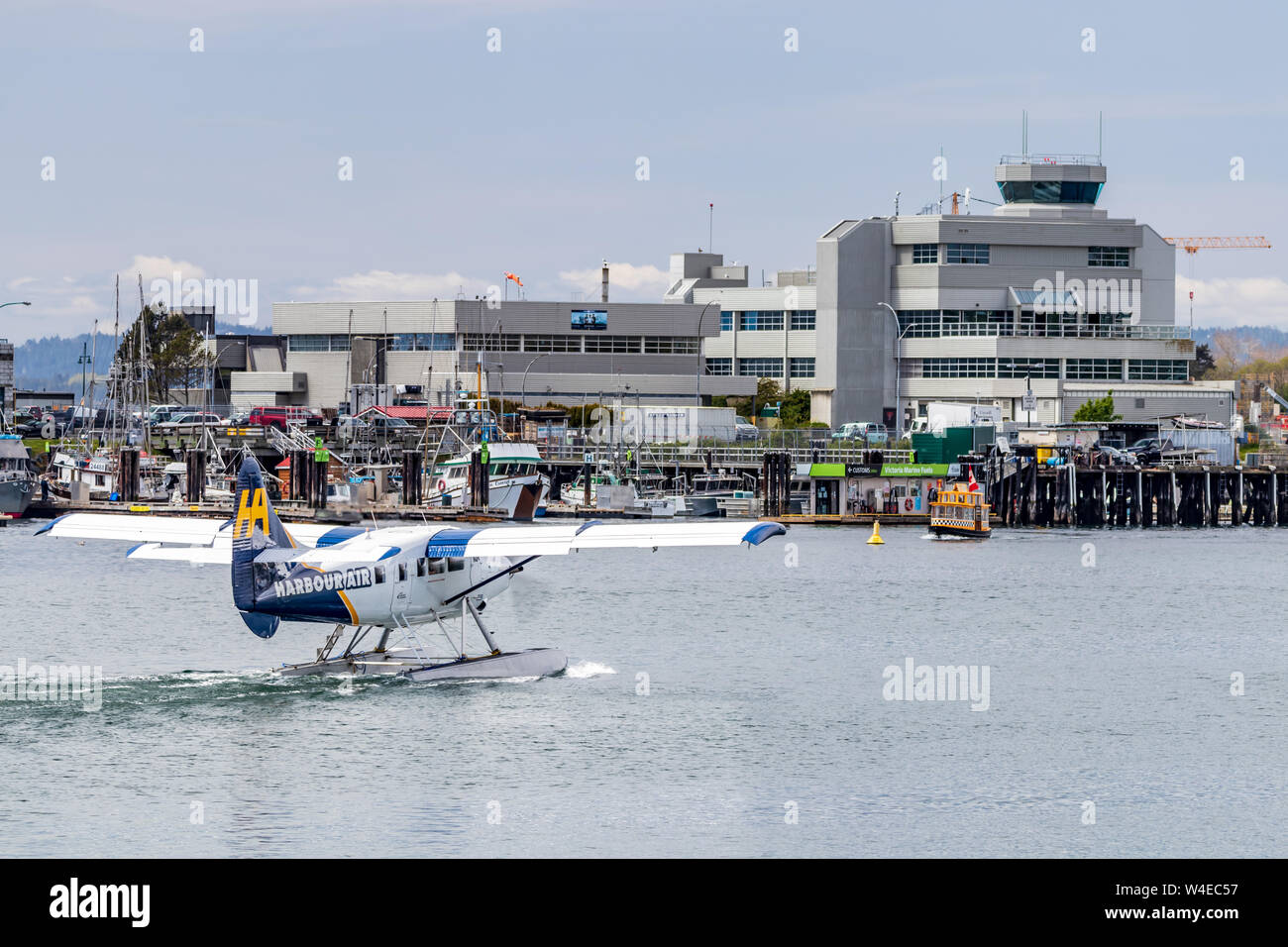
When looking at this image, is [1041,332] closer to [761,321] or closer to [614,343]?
[761,321]

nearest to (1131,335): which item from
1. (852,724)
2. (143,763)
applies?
(852,724)

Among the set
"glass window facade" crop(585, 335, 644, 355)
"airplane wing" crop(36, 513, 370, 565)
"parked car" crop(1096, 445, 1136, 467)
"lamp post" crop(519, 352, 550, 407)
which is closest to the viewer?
"airplane wing" crop(36, 513, 370, 565)

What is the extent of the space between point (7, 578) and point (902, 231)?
357ft

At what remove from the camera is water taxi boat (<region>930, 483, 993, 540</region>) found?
340 ft

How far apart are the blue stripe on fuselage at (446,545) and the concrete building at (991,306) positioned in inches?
4891

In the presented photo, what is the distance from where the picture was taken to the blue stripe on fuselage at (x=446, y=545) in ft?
123

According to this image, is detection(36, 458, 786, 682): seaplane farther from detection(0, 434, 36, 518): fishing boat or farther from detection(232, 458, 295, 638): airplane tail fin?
detection(0, 434, 36, 518): fishing boat

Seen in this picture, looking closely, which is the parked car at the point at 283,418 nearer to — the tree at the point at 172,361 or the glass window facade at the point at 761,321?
the tree at the point at 172,361

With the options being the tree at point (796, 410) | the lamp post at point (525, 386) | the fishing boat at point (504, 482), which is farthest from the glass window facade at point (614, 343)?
the fishing boat at point (504, 482)

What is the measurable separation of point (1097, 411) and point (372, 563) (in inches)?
4774

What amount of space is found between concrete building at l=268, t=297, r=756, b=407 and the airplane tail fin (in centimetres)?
12949

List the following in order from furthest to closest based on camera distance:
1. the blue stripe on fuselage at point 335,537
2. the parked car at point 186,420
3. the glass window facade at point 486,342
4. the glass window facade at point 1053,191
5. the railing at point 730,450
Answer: the glass window facade at point 486,342 < the glass window facade at point 1053,191 < the parked car at point 186,420 < the railing at point 730,450 < the blue stripe on fuselage at point 335,537

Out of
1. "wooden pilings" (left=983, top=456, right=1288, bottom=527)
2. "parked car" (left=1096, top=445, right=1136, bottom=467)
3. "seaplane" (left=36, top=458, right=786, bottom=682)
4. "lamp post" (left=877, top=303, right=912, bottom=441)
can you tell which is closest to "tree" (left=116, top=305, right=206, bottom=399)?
"lamp post" (left=877, top=303, right=912, bottom=441)

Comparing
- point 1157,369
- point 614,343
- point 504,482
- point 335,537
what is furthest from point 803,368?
point 335,537
